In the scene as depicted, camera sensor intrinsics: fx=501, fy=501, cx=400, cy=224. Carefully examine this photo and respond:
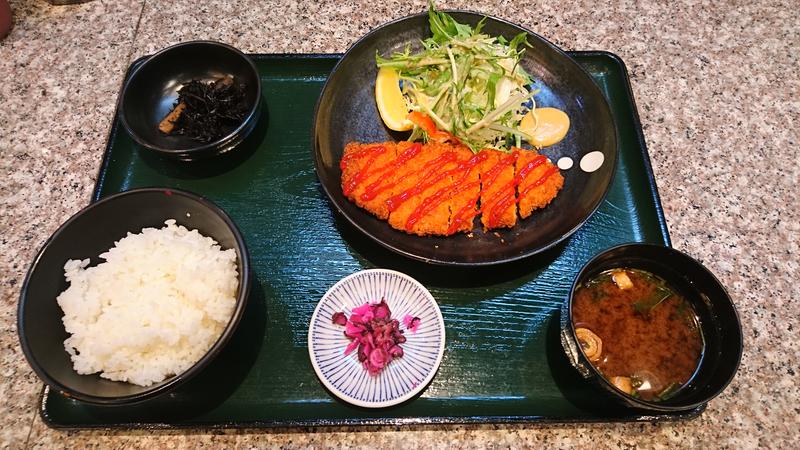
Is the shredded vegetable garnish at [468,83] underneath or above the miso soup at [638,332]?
above

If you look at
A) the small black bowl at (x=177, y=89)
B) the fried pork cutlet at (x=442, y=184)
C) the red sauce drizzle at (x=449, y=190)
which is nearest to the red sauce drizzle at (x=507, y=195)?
the fried pork cutlet at (x=442, y=184)

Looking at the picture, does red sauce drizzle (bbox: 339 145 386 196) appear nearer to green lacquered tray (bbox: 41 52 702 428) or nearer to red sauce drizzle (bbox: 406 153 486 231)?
green lacquered tray (bbox: 41 52 702 428)

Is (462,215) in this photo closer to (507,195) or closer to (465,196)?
(465,196)

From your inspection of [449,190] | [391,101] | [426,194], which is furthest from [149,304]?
[391,101]

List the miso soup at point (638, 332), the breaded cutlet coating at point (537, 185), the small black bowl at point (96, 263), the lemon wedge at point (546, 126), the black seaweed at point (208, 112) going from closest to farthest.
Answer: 1. the small black bowl at point (96, 263)
2. the miso soup at point (638, 332)
3. the breaded cutlet coating at point (537, 185)
4. the black seaweed at point (208, 112)
5. the lemon wedge at point (546, 126)

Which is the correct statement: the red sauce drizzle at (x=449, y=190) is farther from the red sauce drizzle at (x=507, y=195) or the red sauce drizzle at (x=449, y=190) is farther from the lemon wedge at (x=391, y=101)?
the lemon wedge at (x=391, y=101)

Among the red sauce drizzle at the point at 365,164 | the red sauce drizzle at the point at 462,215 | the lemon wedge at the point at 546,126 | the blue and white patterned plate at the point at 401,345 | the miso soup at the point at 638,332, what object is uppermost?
the lemon wedge at the point at 546,126

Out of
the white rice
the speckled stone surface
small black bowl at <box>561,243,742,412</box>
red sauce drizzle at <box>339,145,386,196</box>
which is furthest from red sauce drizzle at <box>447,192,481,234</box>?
the white rice
